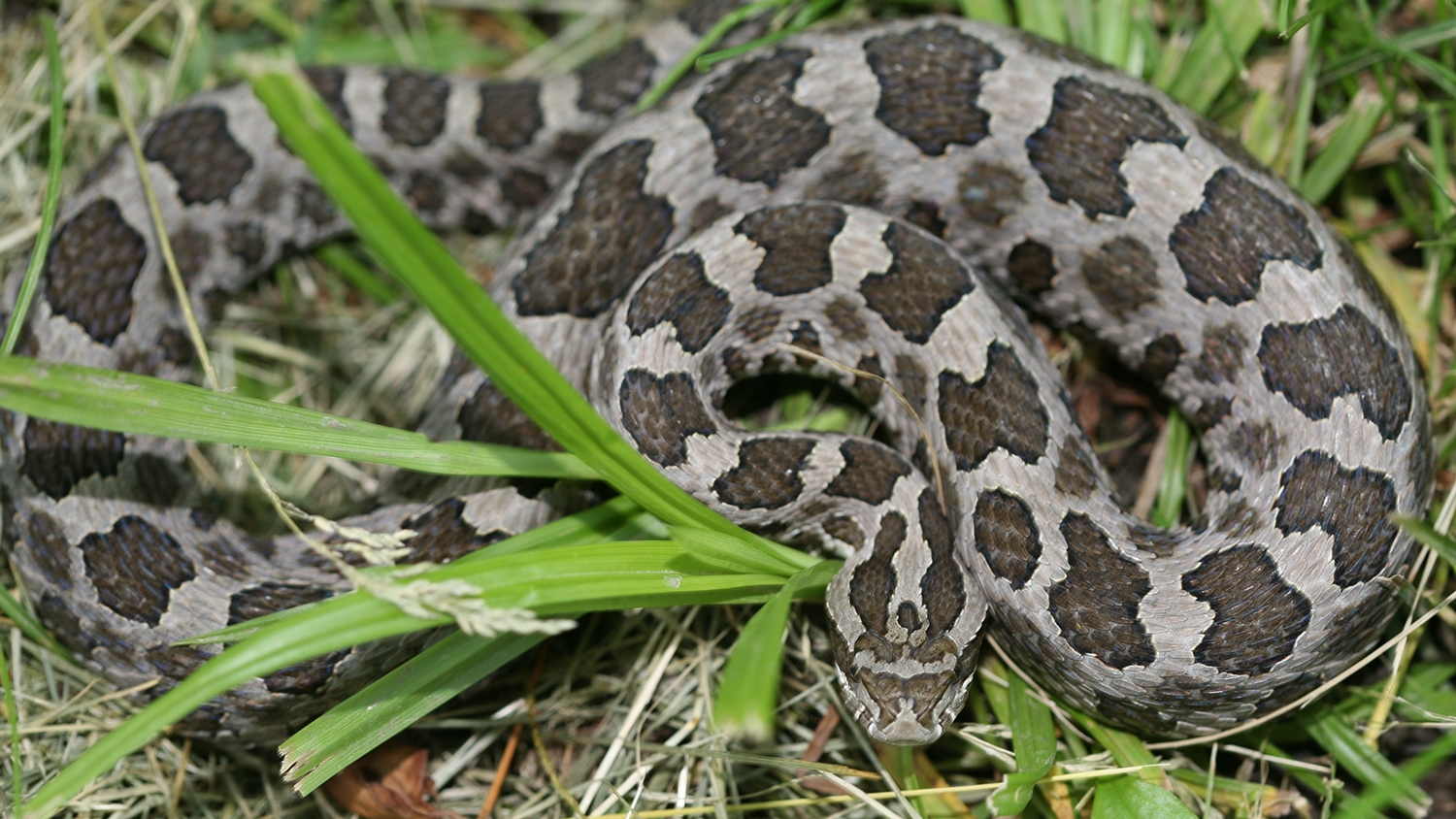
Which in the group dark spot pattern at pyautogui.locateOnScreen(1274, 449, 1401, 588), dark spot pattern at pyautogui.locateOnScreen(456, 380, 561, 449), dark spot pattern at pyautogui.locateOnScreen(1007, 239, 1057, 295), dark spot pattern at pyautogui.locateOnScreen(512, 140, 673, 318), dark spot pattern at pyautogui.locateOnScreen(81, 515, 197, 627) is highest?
dark spot pattern at pyautogui.locateOnScreen(512, 140, 673, 318)

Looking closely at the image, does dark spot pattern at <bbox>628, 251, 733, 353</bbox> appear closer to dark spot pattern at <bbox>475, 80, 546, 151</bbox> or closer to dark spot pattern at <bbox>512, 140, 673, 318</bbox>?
dark spot pattern at <bbox>512, 140, 673, 318</bbox>

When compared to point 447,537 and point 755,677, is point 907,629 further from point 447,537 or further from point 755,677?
point 447,537

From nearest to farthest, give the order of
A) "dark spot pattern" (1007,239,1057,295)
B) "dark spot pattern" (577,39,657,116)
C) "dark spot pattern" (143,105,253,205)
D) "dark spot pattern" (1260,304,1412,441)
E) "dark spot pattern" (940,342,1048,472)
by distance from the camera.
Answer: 1. "dark spot pattern" (1260,304,1412,441)
2. "dark spot pattern" (940,342,1048,472)
3. "dark spot pattern" (1007,239,1057,295)
4. "dark spot pattern" (143,105,253,205)
5. "dark spot pattern" (577,39,657,116)

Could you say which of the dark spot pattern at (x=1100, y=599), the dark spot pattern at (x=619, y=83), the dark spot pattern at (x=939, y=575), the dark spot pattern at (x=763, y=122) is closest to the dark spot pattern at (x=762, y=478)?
the dark spot pattern at (x=939, y=575)

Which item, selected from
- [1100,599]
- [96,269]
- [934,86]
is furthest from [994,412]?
[96,269]

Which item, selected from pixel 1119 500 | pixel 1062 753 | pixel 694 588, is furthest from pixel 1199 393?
pixel 694 588

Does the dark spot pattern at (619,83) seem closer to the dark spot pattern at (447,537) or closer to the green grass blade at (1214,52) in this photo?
the dark spot pattern at (447,537)

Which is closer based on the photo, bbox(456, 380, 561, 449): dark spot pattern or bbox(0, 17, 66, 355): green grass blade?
bbox(0, 17, 66, 355): green grass blade

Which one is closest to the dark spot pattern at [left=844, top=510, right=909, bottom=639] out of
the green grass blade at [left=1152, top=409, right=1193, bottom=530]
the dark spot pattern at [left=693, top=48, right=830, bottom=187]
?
the green grass blade at [left=1152, top=409, right=1193, bottom=530]
